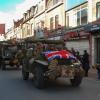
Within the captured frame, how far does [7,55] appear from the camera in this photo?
26.0m

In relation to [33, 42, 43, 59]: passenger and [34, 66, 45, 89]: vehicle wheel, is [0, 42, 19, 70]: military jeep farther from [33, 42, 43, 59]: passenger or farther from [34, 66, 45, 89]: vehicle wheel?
[34, 66, 45, 89]: vehicle wheel

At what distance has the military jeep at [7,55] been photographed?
24.9m

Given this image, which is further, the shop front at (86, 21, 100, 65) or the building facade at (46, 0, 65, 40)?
the building facade at (46, 0, 65, 40)

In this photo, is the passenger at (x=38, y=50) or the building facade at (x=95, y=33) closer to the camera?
the passenger at (x=38, y=50)

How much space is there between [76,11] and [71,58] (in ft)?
61.2

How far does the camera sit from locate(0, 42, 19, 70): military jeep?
24922mm

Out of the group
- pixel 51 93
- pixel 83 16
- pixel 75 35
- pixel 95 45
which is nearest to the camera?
pixel 51 93

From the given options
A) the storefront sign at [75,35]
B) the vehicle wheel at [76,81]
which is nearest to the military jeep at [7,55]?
the storefront sign at [75,35]

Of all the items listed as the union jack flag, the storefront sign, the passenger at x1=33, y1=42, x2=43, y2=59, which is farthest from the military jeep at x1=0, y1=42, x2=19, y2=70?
the union jack flag

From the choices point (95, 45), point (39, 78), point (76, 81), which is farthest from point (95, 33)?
point (39, 78)

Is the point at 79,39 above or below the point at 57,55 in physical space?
above

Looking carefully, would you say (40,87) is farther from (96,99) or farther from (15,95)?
(96,99)

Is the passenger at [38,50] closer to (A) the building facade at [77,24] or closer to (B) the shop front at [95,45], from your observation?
(B) the shop front at [95,45]

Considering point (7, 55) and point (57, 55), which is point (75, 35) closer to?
point (7, 55)
